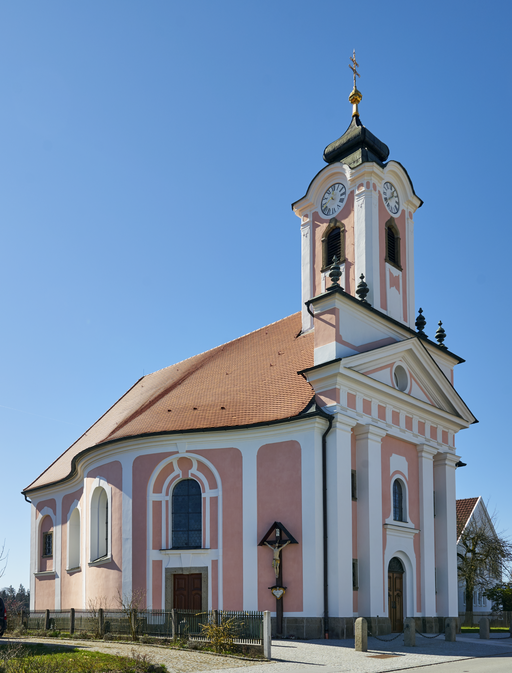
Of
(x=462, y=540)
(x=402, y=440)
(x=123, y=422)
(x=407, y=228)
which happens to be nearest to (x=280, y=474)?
(x=402, y=440)

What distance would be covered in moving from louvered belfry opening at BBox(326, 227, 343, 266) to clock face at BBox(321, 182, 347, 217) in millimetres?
766

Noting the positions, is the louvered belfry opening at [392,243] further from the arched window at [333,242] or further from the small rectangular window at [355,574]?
the small rectangular window at [355,574]

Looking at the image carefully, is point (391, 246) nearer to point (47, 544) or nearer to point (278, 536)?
point (278, 536)

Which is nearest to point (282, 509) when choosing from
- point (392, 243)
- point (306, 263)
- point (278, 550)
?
point (278, 550)

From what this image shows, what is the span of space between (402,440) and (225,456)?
6.22 meters

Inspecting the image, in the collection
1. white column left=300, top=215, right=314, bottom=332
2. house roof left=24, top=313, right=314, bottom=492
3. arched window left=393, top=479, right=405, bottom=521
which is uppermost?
white column left=300, top=215, right=314, bottom=332

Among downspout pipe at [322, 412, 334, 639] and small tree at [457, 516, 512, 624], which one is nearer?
downspout pipe at [322, 412, 334, 639]

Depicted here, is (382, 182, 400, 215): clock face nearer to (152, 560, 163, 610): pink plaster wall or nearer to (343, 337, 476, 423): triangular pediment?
(343, 337, 476, 423): triangular pediment

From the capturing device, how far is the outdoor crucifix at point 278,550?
20.3 meters

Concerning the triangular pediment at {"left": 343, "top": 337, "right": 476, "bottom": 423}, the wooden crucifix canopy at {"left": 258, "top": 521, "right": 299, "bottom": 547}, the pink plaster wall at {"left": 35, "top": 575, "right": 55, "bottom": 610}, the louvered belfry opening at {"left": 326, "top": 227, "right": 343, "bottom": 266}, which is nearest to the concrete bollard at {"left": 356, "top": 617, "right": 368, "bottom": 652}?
the wooden crucifix canopy at {"left": 258, "top": 521, "right": 299, "bottom": 547}

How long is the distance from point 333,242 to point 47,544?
58.4 feet

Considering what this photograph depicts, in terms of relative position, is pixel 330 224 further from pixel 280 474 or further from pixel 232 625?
pixel 232 625

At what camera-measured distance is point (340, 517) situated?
20.6m

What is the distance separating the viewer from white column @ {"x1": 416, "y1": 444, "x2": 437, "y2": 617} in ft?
79.6
